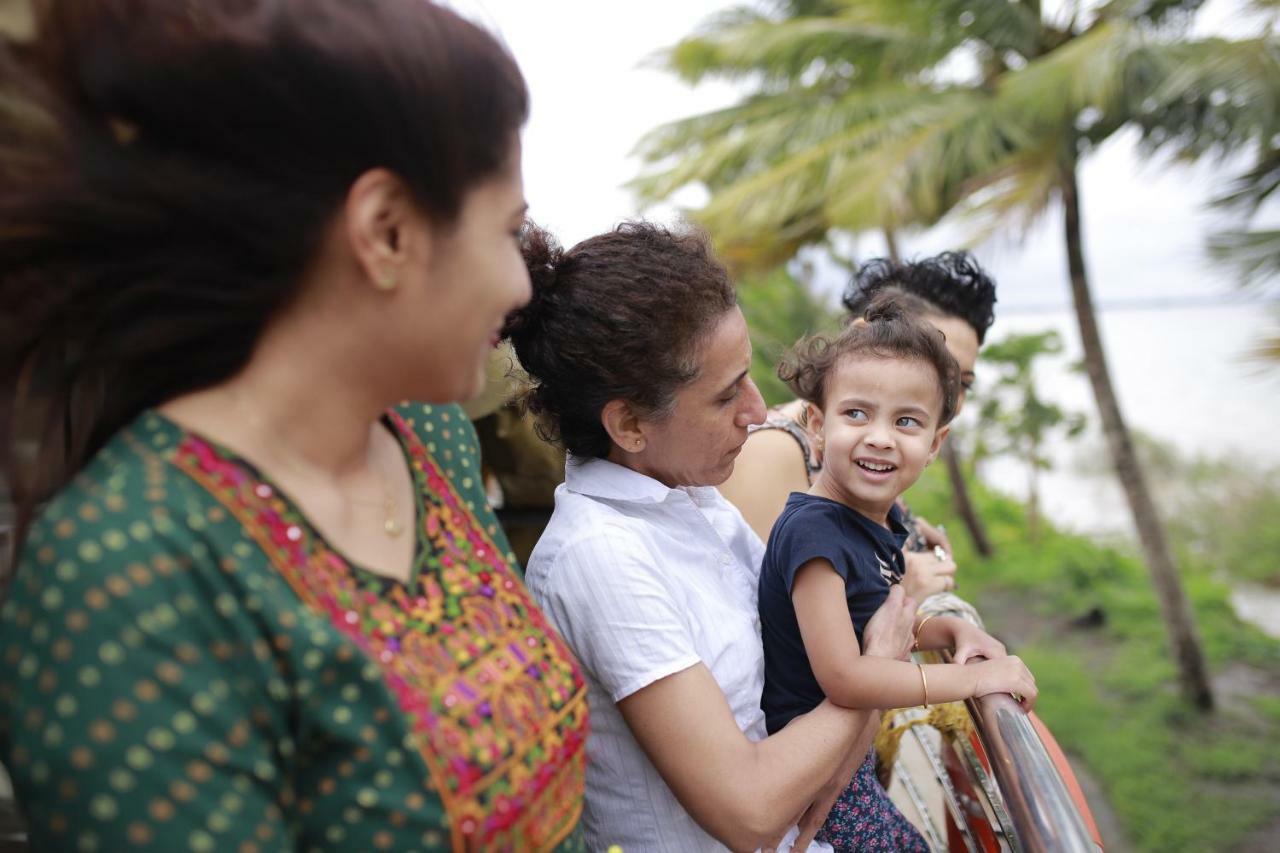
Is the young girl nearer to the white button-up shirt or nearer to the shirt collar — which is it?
the white button-up shirt

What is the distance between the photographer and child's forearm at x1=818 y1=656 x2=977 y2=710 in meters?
1.67

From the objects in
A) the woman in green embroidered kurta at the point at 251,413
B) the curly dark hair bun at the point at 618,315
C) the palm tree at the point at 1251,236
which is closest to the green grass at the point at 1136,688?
the palm tree at the point at 1251,236

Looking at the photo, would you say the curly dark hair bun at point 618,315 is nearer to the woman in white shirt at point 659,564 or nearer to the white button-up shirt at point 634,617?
the woman in white shirt at point 659,564

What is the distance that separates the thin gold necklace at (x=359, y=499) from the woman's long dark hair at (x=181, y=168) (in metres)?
0.04

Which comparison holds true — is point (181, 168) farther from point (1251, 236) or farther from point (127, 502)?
point (1251, 236)

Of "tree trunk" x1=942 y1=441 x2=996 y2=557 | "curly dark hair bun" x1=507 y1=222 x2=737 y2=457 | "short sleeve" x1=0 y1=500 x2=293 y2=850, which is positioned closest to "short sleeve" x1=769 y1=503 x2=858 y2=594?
"curly dark hair bun" x1=507 y1=222 x2=737 y2=457

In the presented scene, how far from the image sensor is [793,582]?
178 centimetres

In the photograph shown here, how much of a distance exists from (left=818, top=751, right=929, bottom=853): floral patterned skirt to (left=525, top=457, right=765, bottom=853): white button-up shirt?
0.30 meters

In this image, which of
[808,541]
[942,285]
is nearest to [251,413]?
[808,541]

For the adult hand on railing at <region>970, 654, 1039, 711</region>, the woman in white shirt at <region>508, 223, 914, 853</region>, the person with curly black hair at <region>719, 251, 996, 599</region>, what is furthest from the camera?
the person with curly black hair at <region>719, 251, 996, 599</region>

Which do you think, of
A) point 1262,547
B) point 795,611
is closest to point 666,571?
point 795,611

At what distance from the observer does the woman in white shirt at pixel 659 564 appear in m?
1.49

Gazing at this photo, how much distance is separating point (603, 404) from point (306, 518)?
761 millimetres

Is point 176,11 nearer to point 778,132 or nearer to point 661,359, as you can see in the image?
point 661,359
